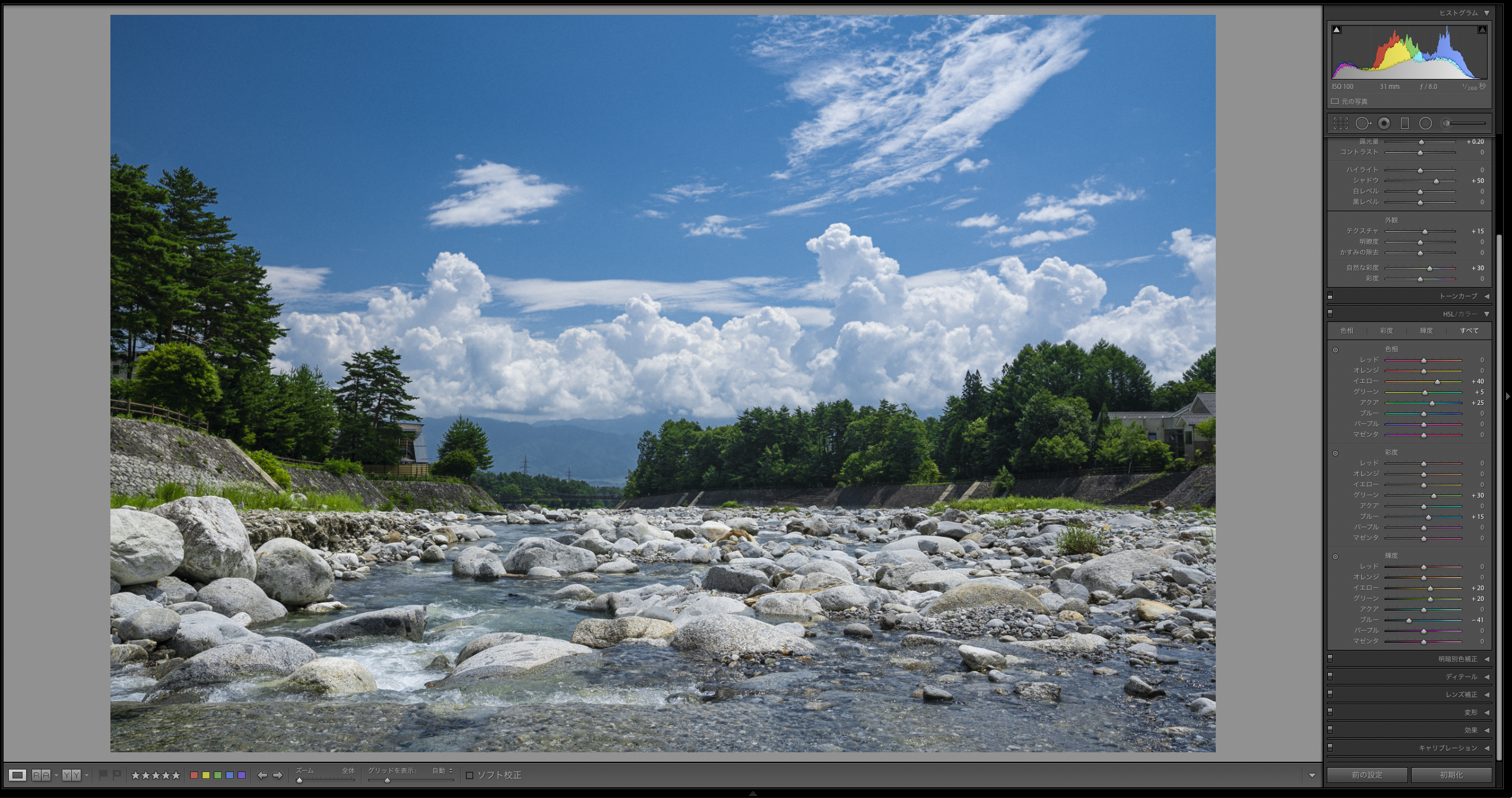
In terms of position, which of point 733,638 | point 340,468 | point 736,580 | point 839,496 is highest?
point 733,638

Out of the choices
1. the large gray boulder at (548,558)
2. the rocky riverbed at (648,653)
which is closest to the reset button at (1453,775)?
the rocky riverbed at (648,653)

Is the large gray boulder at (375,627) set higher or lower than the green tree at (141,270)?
lower

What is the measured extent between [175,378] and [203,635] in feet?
70.1

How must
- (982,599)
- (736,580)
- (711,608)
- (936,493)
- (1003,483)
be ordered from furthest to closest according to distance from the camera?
(936,493)
(1003,483)
(736,580)
(711,608)
(982,599)

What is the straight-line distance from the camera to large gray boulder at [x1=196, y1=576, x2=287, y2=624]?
6.45m

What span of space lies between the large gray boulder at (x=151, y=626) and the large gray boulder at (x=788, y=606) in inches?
185

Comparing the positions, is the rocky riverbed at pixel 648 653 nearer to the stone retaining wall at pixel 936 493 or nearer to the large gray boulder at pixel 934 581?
the large gray boulder at pixel 934 581

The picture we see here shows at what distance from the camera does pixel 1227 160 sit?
2.86 meters

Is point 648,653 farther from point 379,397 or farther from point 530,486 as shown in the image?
point 530,486

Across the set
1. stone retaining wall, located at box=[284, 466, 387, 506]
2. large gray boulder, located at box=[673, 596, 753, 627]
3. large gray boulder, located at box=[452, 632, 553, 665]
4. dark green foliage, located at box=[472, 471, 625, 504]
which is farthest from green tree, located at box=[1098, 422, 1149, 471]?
dark green foliage, located at box=[472, 471, 625, 504]

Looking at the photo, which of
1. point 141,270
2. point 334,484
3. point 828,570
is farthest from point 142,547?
point 334,484

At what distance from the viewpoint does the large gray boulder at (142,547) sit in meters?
6.38

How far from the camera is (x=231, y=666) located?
4445 millimetres

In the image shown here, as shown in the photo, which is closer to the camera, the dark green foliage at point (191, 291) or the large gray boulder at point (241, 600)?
the large gray boulder at point (241, 600)
